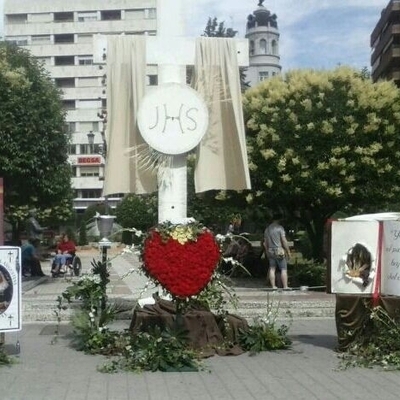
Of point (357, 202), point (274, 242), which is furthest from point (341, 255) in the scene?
point (357, 202)

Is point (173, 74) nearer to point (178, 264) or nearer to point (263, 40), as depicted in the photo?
point (178, 264)

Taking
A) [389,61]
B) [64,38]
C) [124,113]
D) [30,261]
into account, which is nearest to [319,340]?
[124,113]

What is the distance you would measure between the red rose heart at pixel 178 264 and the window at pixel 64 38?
257ft

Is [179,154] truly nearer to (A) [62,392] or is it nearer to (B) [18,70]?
(A) [62,392]

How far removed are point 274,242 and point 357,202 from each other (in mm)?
2761

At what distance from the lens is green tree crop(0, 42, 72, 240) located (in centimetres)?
1862

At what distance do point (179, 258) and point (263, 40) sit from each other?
330 feet

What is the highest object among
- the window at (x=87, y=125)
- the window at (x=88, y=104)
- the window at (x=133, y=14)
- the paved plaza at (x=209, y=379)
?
the window at (x=133, y=14)

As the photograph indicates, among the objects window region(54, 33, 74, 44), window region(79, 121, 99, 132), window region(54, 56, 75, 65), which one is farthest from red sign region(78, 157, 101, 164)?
window region(54, 33, 74, 44)

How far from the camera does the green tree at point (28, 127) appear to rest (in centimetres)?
1862

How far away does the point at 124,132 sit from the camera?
1116 centimetres

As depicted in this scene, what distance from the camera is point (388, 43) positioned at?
75562 mm

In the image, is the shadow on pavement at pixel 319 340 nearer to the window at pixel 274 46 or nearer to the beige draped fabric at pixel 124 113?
the beige draped fabric at pixel 124 113

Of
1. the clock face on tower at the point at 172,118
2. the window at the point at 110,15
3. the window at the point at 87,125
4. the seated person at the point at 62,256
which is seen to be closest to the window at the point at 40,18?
the window at the point at 110,15
